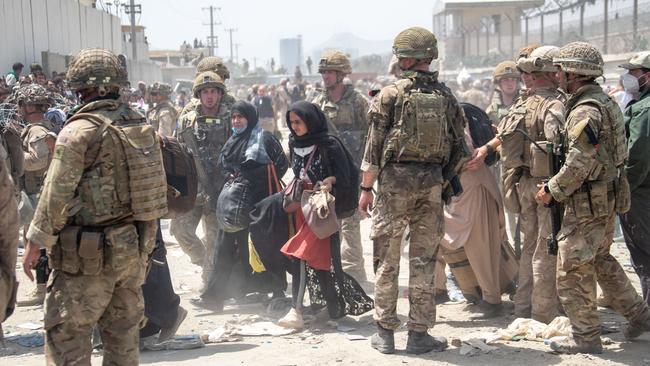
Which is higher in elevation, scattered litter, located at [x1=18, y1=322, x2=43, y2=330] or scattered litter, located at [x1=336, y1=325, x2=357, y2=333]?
scattered litter, located at [x1=18, y1=322, x2=43, y2=330]

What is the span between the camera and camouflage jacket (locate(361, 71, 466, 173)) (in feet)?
19.9

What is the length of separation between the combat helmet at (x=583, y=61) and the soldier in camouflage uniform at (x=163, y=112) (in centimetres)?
645

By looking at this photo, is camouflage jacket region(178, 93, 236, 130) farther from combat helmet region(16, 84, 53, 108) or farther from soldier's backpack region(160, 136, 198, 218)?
soldier's backpack region(160, 136, 198, 218)

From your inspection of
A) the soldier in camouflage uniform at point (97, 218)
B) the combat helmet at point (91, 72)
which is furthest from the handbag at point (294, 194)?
the combat helmet at point (91, 72)

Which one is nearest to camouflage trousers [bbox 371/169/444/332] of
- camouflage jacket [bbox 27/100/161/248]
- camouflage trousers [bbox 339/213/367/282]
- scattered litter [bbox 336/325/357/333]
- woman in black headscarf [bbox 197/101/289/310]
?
scattered litter [bbox 336/325/357/333]

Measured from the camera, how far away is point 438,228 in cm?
621

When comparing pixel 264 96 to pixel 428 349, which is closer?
pixel 428 349

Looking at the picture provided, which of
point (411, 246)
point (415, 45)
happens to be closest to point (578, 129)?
point (415, 45)

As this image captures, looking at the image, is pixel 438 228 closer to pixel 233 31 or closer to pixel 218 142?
pixel 218 142

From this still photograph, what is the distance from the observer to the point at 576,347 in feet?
19.3

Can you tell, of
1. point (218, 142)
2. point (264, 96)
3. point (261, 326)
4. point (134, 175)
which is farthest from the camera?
point (264, 96)

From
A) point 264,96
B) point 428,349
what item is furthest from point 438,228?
point 264,96

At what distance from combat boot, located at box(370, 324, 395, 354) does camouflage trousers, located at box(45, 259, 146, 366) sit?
6.47ft

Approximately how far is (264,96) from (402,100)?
59.9ft
